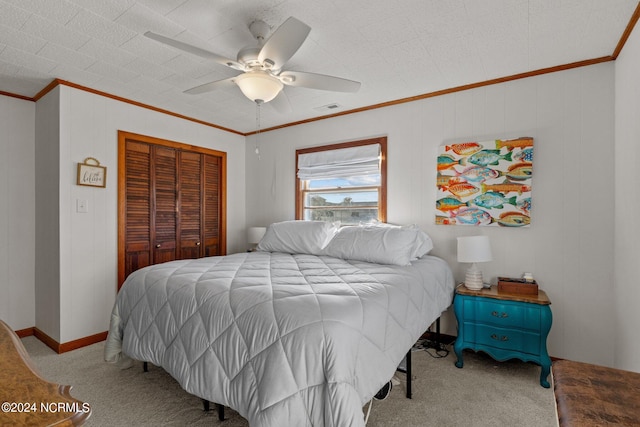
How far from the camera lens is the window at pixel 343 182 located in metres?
3.54

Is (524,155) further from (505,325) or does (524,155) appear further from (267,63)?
(267,63)

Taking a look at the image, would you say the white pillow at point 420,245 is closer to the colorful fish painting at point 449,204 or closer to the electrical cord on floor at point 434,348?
the colorful fish painting at point 449,204

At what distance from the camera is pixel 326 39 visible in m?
2.18

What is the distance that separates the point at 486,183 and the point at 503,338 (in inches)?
50.7

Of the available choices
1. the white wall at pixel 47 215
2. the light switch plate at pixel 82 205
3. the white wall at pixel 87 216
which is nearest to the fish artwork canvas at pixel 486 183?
the white wall at pixel 87 216

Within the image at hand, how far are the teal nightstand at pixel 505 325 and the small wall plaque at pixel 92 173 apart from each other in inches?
135

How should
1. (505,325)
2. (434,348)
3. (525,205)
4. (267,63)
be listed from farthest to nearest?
1. (434,348)
2. (525,205)
3. (505,325)
4. (267,63)

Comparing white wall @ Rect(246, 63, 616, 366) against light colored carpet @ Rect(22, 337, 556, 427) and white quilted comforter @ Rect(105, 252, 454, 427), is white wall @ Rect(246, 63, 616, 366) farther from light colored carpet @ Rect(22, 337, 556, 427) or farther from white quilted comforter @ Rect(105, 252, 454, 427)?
white quilted comforter @ Rect(105, 252, 454, 427)

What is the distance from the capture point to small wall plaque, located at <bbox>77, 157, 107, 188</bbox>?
3.01 meters

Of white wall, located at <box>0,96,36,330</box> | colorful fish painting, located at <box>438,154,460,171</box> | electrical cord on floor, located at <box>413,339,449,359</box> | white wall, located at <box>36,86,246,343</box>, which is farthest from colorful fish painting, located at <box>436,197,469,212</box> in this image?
white wall, located at <box>0,96,36,330</box>

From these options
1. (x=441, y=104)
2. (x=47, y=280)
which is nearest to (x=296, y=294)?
(x=441, y=104)

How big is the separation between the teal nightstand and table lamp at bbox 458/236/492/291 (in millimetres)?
71

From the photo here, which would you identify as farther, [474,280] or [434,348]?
[434,348]

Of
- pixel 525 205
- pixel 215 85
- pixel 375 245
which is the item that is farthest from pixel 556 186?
pixel 215 85
